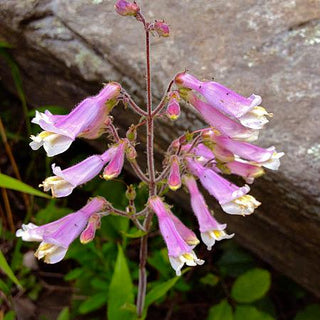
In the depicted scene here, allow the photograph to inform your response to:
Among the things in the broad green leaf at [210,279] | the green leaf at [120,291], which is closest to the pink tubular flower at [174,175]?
the green leaf at [120,291]

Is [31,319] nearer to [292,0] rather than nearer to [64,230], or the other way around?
[64,230]

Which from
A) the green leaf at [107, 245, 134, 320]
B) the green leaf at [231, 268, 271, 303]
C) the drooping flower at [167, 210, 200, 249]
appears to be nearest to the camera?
the drooping flower at [167, 210, 200, 249]

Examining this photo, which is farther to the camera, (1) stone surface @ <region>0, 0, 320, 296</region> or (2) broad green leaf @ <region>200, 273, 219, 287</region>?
(2) broad green leaf @ <region>200, 273, 219, 287</region>

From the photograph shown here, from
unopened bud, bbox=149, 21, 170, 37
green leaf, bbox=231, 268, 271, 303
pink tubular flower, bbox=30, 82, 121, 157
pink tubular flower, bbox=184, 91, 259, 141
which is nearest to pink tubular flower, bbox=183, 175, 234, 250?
pink tubular flower, bbox=184, 91, 259, 141

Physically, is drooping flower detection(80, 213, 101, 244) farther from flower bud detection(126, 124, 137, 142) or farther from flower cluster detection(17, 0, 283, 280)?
flower bud detection(126, 124, 137, 142)

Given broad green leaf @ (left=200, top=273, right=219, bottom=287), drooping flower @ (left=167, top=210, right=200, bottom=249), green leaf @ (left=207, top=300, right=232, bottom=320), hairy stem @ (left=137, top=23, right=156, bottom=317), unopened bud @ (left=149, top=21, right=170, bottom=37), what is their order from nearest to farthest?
1. unopened bud @ (left=149, top=21, right=170, bottom=37)
2. hairy stem @ (left=137, top=23, right=156, bottom=317)
3. drooping flower @ (left=167, top=210, right=200, bottom=249)
4. green leaf @ (left=207, top=300, right=232, bottom=320)
5. broad green leaf @ (left=200, top=273, right=219, bottom=287)

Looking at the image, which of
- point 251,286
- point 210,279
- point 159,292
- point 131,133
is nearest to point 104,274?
point 159,292

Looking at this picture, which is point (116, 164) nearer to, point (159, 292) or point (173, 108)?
point (173, 108)

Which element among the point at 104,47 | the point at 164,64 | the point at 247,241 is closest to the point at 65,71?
the point at 104,47
